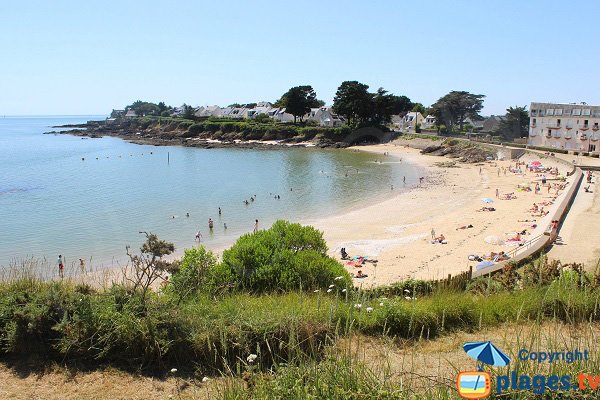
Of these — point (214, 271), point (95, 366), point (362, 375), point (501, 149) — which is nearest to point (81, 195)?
point (214, 271)

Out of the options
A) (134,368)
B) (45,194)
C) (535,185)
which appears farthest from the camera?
(45,194)

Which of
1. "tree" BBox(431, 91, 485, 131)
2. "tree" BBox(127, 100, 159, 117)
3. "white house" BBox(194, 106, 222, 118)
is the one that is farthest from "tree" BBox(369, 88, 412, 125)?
"tree" BBox(127, 100, 159, 117)

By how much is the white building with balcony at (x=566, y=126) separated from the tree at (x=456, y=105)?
18.3 metres

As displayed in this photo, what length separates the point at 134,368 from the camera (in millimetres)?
6469

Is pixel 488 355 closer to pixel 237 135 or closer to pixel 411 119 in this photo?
pixel 237 135

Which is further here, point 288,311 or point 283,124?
point 283,124

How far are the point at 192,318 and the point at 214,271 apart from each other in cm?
422

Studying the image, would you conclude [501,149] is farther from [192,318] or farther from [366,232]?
[192,318]

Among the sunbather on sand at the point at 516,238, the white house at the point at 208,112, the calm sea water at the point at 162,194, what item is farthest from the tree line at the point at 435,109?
the sunbather on sand at the point at 516,238

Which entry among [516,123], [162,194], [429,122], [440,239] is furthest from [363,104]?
[440,239]

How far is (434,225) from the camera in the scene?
2742 cm

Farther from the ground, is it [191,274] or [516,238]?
[191,274]

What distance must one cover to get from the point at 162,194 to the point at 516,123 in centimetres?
6115

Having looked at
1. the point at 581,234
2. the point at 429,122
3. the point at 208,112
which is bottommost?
the point at 581,234
